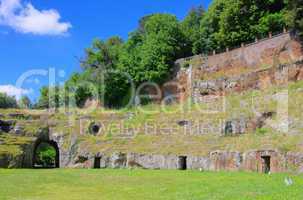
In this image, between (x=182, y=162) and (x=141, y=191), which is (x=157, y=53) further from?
(x=141, y=191)

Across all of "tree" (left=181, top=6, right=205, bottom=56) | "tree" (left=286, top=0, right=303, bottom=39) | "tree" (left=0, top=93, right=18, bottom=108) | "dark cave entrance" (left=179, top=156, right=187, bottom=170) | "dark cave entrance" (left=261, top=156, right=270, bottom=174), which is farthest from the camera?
"tree" (left=0, top=93, right=18, bottom=108)

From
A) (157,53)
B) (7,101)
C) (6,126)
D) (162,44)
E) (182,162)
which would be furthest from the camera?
(7,101)

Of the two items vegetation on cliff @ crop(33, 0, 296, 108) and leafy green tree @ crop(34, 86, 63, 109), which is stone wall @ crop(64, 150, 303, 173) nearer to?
vegetation on cliff @ crop(33, 0, 296, 108)

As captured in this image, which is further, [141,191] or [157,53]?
[157,53]

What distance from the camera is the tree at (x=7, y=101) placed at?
312ft

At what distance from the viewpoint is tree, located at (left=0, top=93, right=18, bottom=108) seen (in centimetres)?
9507

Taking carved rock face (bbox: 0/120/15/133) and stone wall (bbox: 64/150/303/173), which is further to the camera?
carved rock face (bbox: 0/120/15/133)

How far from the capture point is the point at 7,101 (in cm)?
9912

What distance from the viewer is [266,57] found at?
44406 millimetres

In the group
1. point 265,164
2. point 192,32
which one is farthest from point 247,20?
point 265,164

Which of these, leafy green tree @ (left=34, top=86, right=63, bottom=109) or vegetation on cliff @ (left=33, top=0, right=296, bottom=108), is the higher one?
vegetation on cliff @ (left=33, top=0, right=296, bottom=108)

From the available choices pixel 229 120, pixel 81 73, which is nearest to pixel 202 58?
pixel 229 120

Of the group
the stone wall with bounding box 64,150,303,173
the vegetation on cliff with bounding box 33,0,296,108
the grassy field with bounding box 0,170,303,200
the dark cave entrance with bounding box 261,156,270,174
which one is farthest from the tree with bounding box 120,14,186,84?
the grassy field with bounding box 0,170,303,200

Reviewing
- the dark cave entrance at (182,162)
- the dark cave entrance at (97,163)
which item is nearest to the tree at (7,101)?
the dark cave entrance at (97,163)
